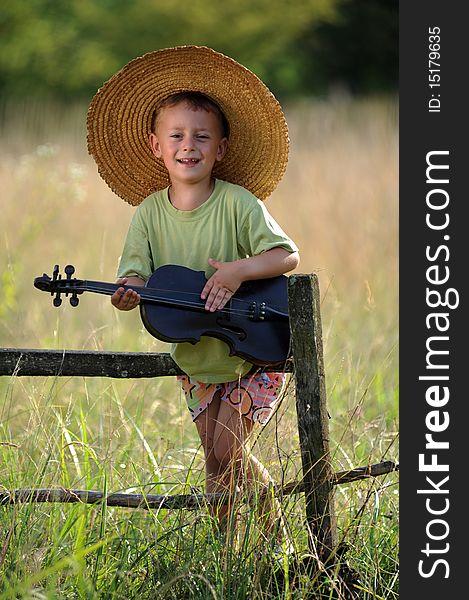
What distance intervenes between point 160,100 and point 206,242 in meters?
0.51

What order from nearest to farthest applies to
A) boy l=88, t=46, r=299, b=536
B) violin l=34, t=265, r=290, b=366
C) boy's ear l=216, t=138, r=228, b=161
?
1. violin l=34, t=265, r=290, b=366
2. boy l=88, t=46, r=299, b=536
3. boy's ear l=216, t=138, r=228, b=161

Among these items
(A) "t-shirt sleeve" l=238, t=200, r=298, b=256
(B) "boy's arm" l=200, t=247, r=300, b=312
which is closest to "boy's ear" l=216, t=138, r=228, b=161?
(A) "t-shirt sleeve" l=238, t=200, r=298, b=256

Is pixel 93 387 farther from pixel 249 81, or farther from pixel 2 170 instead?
pixel 2 170

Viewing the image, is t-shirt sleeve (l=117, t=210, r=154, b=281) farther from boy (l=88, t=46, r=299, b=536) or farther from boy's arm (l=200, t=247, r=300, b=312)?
boy's arm (l=200, t=247, r=300, b=312)

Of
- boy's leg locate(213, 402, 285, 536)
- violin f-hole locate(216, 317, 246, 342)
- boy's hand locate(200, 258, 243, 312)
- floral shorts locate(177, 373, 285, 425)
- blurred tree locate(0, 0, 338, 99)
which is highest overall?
blurred tree locate(0, 0, 338, 99)

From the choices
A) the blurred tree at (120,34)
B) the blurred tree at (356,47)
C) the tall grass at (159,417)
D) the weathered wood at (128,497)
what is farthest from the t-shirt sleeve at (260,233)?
the blurred tree at (356,47)

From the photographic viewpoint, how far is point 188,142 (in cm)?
344

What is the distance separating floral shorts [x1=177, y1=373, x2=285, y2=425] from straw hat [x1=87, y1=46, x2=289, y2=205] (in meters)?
0.62

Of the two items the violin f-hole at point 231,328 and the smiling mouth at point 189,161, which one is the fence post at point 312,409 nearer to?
the violin f-hole at point 231,328

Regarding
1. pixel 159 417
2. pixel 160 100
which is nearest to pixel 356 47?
pixel 159 417

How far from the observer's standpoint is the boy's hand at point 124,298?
3183 mm

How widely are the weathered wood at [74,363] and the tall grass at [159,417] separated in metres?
0.21

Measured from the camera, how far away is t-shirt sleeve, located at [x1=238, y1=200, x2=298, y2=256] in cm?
339

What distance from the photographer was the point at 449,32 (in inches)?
138
